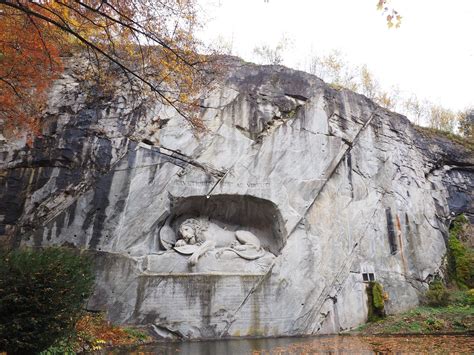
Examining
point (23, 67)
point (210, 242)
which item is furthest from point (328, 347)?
point (23, 67)

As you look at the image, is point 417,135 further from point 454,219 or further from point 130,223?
point 130,223

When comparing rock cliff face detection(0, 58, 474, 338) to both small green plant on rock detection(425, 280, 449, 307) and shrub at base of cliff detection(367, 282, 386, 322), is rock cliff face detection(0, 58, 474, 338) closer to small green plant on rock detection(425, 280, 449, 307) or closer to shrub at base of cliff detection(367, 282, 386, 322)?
shrub at base of cliff detection(367, 282, 386, 322)

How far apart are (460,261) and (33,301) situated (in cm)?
1289

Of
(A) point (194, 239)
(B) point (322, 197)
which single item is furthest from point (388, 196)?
(A) point (194, 239)

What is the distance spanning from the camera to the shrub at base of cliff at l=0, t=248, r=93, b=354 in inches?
179

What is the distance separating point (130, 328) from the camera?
8.82 m

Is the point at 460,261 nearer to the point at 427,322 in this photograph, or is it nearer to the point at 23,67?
the point at 427,322

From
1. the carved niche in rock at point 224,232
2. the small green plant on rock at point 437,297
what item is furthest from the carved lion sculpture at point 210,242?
the small green plant on rock at point 437,297

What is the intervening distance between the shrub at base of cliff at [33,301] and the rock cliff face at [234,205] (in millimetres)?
4313

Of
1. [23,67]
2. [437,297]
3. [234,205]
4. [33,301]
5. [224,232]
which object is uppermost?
[23,67]

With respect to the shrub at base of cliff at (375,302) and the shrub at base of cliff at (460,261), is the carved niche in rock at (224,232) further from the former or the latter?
the shrub at base of cliff at (460,261)

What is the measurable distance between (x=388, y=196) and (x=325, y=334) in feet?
16.5

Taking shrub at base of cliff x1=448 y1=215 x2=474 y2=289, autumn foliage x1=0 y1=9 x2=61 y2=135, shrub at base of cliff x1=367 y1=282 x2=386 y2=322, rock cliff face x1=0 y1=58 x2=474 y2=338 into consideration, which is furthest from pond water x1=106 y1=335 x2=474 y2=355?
autumn foliage x1=0 y1=9 x2=61 y2=135

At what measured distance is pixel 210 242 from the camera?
1065 centimetres
